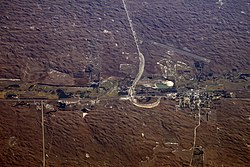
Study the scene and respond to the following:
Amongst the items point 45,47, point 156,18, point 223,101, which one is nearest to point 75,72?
point 45,47

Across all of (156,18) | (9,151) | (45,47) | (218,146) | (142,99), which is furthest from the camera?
(156,18)

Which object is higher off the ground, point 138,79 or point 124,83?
point 138,79

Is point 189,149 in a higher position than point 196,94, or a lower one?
lower

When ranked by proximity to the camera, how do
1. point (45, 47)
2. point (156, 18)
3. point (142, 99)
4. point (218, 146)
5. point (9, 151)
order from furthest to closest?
point (156, 18) → point (45, 47) → point (142, 99) → point (218, 146) → point (9, 151)

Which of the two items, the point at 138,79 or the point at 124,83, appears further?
the point at 138,79

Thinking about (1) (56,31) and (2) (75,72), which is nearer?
(2) (75,72)

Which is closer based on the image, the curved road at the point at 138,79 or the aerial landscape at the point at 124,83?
the aerial landscape at the point at 124,83

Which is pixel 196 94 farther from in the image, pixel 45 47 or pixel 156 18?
pixel 45 47

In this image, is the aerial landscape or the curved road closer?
the aerial landscape
